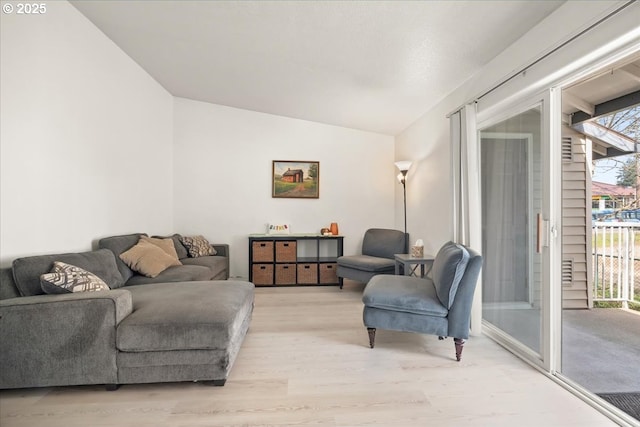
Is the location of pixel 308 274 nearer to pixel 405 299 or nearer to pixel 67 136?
pixel 405 299

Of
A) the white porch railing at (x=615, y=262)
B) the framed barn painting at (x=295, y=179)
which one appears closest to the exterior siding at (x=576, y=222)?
the white porch railing at (x=615, y=262)

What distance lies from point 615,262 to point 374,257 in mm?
2712

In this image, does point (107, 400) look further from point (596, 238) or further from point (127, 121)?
point (596, 238)

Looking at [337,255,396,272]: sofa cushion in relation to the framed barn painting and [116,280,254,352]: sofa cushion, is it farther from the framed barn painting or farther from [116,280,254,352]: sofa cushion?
[116,280,254,352]: sofa cushion

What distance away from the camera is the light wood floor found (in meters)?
1.81

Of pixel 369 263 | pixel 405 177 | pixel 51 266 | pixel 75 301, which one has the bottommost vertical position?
pixel 369 263

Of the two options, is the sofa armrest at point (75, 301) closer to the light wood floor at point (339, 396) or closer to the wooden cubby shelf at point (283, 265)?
the light wood floor at point (339, 396)

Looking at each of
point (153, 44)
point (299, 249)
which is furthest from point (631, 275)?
point (153, 44)

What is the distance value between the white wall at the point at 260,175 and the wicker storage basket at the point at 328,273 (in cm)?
60

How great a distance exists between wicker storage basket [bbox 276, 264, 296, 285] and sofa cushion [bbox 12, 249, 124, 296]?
2378 millimetres

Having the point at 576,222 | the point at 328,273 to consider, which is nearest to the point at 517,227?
the point at 576,222

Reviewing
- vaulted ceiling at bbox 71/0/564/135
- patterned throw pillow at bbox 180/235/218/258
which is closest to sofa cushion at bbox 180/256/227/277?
patterned throw pillow at bbox 180/235/218/258

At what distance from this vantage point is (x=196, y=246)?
4.62 metres

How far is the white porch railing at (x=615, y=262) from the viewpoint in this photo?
2.74m
